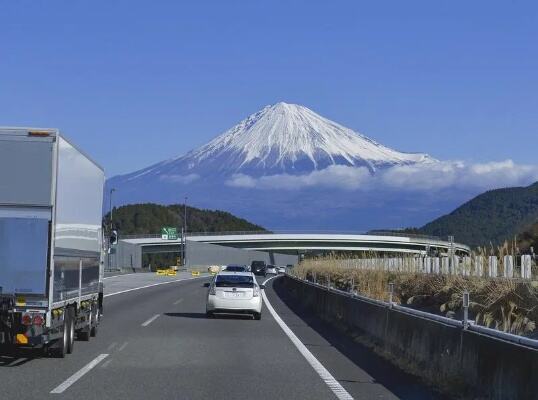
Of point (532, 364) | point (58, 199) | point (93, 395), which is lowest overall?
point (93, 395)

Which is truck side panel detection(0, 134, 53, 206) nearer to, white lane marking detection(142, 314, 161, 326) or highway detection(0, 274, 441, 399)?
highway detection(0, 274, 441, 399)

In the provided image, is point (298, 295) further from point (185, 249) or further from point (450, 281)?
point (185, 249)

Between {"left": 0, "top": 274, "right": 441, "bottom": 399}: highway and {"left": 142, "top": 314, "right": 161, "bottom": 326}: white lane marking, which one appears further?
{"left": 142, "top": 314, "right": 161, "bottom": 326}: white lane marking

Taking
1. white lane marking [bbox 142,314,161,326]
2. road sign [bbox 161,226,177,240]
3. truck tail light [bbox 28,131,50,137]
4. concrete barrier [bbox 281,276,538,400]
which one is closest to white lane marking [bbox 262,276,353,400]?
concrete barrier [bbox 281,276,538,400]

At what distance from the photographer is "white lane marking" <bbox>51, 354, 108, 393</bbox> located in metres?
11.6

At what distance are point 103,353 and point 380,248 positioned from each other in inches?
4795

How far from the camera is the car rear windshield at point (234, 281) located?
84.9 ft

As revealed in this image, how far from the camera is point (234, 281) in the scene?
26.0 m

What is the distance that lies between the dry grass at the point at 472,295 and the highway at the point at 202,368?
289cm

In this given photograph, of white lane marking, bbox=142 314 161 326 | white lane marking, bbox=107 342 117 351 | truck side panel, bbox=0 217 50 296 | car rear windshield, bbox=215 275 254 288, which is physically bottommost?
white lane marking, bbox=107 342 117 351

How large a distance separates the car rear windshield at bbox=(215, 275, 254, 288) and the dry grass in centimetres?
307

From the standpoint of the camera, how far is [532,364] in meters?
8.83

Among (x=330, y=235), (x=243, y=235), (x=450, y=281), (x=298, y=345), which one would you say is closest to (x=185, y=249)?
(x=243, y=235)

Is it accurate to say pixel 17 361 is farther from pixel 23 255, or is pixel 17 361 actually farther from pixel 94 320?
pixel 94 320
